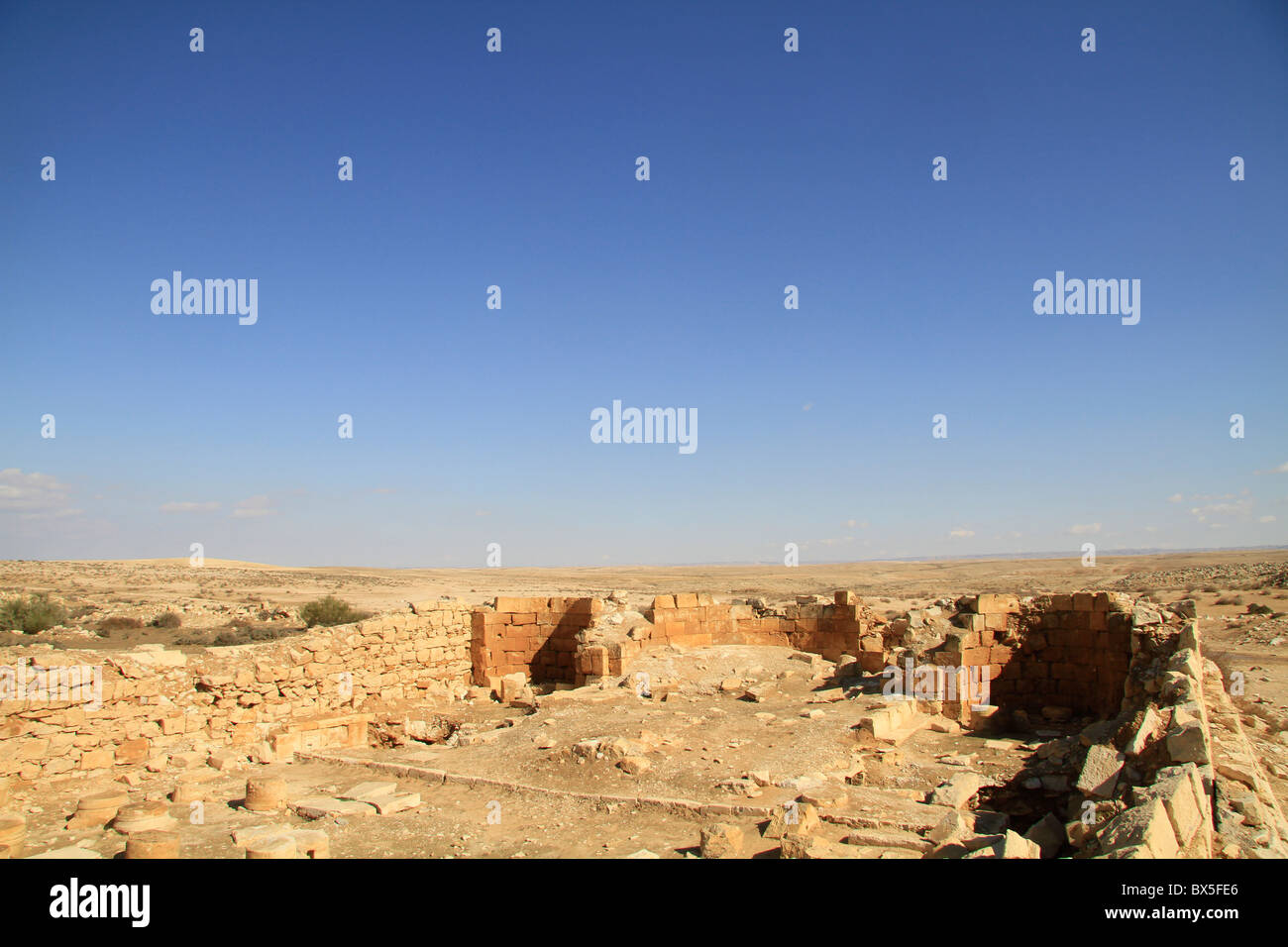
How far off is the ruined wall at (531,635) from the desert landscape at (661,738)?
0.06 meters

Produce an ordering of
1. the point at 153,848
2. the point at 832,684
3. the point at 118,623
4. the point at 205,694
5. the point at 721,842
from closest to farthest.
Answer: the point at 153,848 < the point at 721,842 < the point at 205,694 < the point at 832,684 < the point at 118,623

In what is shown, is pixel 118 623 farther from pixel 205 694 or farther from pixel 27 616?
pixel 205 694

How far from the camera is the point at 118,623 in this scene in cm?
2353

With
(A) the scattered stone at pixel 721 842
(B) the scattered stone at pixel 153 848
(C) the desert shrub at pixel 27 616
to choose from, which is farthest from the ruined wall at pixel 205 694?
(C) the desert shrub at pixel 27 616

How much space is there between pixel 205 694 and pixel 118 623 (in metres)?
16.8

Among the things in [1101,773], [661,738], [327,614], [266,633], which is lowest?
[266,633]

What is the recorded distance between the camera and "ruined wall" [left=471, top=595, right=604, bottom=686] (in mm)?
15828

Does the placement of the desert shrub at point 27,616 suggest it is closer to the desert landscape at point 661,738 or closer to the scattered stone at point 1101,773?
the desert landscape at point 661,738

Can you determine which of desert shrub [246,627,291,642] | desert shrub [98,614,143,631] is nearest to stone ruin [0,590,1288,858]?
desert shrub [246,627,291,642]

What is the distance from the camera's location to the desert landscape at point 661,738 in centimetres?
648

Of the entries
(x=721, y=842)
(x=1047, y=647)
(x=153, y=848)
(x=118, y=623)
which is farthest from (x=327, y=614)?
(x=721, y=842)
